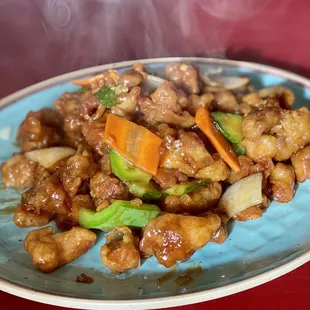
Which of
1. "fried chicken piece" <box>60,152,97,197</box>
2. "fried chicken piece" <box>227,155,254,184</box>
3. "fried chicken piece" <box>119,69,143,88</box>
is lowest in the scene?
"fried chicken piece" <box>227,155,254,184</box>

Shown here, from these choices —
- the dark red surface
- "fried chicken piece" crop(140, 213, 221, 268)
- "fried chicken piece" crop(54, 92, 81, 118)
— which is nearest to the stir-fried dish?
"fried chicken piece" crop(140, 213, 221, 268)

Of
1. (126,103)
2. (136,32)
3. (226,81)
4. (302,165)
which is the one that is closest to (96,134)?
(126,103)

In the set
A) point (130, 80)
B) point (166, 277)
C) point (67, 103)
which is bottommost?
point (166, 277)

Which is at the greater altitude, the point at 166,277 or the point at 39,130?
the point at 39,130

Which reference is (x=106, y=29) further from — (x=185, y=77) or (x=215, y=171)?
(x=215, y=171)

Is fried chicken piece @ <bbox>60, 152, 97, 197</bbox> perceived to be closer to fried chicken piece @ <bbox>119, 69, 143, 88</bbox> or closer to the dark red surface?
fried chicken piece @ <bbox>119, 69, 143, 88</bbox>

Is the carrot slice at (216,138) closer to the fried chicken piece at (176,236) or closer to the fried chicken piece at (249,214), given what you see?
the fried chicken piece at (249,214)
